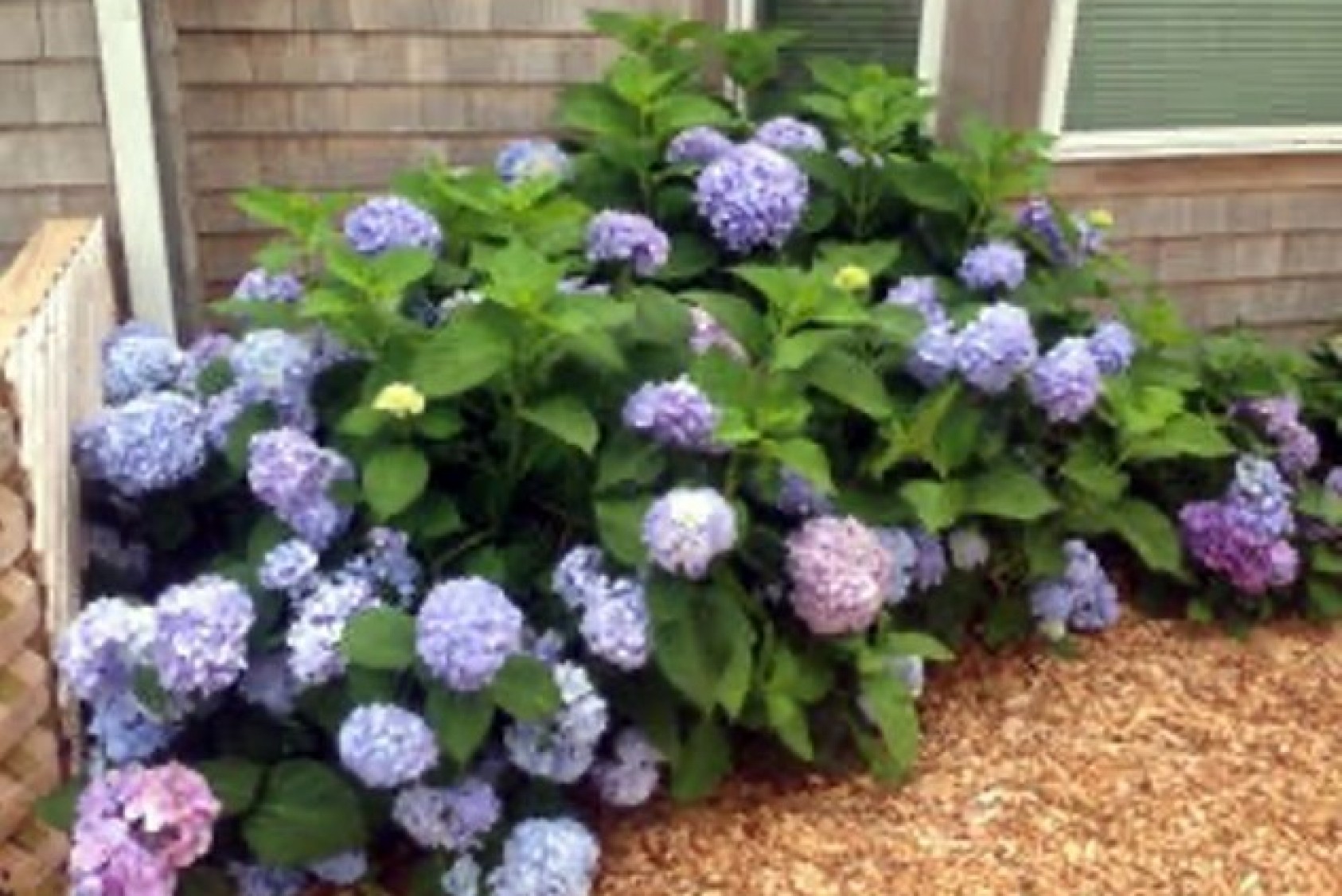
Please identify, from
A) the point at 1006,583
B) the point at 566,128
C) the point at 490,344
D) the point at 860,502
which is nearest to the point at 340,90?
the point at 566,128

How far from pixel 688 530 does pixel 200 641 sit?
23.1 inches

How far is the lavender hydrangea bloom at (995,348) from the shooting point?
204 centimetres

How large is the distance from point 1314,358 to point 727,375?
167 centimetres

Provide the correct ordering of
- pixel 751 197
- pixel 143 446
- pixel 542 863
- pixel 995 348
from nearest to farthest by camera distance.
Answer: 1. pixel 542 863
2. pixel 143 446
3. pixel 995 348
4. pixel 751 197

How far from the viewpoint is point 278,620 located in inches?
70.0

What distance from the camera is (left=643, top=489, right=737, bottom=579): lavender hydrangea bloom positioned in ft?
5.42

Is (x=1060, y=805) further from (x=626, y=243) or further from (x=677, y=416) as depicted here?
(x=626, y=243)

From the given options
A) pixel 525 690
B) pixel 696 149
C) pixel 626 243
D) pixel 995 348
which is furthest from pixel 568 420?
pixel 696 149

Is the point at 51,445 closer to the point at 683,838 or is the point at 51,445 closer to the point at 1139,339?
the point at 683,838

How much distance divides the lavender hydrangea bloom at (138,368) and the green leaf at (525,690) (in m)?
0.85

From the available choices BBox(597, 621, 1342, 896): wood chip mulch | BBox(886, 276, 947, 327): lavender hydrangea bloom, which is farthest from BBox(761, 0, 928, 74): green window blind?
BBox(597, 621, 1342, 896): wood chip mulch

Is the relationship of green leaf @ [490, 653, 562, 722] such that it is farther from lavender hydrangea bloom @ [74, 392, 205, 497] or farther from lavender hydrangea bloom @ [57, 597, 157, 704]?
lavender hydrangea bloom @ [74, 392, 205, 497]

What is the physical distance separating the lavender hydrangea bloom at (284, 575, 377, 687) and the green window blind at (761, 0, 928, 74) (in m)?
1.70

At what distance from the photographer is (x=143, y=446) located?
1.90 meters
